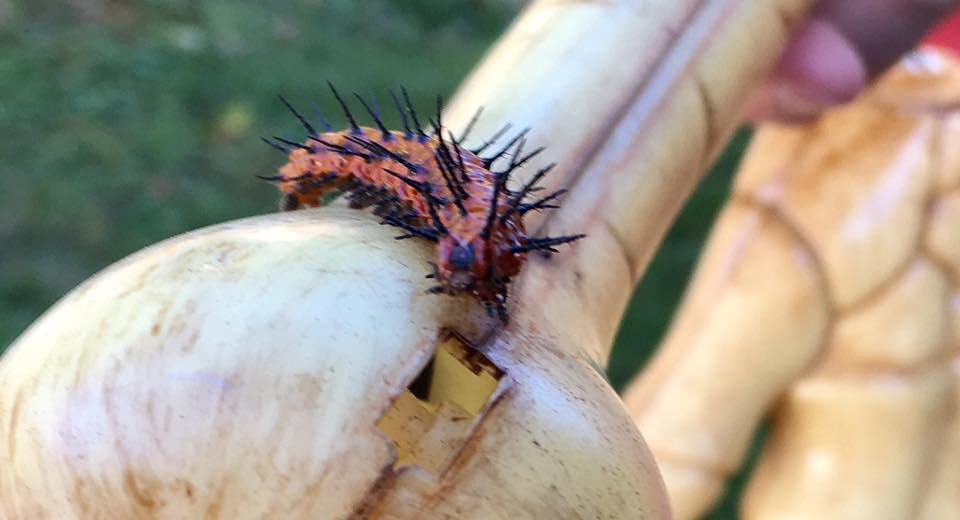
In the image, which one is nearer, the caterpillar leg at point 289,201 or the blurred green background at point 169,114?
the caterpillar leg at point 289,201

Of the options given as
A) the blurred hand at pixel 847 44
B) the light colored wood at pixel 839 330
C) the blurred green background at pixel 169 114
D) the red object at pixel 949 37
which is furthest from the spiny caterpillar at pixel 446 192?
the blurred green background at pixel 169 114

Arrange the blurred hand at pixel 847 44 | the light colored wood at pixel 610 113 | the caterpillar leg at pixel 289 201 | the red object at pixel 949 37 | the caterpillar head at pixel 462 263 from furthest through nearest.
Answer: the red object at pixel 949 37, the blurred hand at pixel 847 44, the caterpillar leg at pixel 289 201, the light colored wood at pixel 610 113, the caterpillar head at pixel 462 263

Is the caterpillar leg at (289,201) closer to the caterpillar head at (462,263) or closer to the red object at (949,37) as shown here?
the caterpillar head at (462,263)

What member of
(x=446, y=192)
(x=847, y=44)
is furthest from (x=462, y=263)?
(x=847, y=44)

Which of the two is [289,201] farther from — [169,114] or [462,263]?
[169,114]

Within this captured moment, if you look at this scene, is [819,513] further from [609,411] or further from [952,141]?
[609,411]

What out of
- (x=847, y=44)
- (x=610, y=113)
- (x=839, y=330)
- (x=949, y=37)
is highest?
(x=949, y=37)
